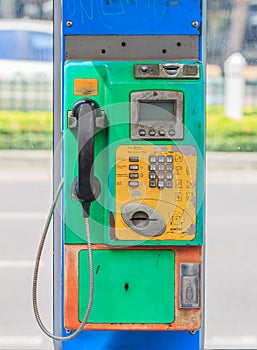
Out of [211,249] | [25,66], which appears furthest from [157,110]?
[211,249]

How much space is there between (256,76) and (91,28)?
4.46 meters

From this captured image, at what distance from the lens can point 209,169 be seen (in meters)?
6.84

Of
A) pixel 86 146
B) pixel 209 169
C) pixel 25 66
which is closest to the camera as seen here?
pixel 86 146

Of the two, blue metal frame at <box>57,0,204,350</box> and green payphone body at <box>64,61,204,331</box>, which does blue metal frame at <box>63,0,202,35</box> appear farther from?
green payphone body at <box>64,61,204,331</box>

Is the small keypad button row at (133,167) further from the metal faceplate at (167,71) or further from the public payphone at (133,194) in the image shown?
the metal faceplate at (167,71)

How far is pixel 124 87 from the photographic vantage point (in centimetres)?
179

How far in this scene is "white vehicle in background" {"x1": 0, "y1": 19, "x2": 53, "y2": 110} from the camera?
3.08 m

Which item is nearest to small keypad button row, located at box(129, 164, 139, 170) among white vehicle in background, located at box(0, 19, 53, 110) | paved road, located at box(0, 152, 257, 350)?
white vehicle in background, located at box(0, 19, 53, 110)

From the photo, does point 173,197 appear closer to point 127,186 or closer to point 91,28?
point 127,186

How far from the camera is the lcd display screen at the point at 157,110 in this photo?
180cm

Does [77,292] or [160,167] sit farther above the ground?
[160,167]

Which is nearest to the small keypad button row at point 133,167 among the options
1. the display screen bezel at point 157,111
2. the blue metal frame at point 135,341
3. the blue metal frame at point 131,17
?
the display screen bezel at point 157,111

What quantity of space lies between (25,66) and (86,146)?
8.56ft

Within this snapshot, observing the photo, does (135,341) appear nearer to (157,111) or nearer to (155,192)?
(155,192)
